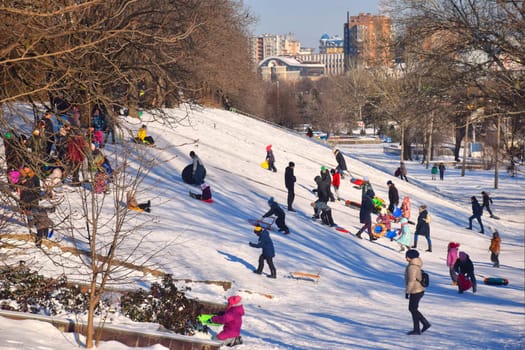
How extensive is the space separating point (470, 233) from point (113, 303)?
19.5 metres

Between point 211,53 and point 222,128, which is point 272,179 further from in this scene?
point 211,53

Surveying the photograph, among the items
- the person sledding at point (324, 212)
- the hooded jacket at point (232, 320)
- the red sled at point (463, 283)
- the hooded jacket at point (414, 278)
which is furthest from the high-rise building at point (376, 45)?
the hooded jacket at point (232, 320)

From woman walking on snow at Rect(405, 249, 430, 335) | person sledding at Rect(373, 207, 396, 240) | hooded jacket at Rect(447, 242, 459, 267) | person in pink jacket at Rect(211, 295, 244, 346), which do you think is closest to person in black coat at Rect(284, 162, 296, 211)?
person sledding at Rect(373, 207, 396, 240)

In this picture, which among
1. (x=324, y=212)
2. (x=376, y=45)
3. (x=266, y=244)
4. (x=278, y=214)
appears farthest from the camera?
(x=324, y=212)

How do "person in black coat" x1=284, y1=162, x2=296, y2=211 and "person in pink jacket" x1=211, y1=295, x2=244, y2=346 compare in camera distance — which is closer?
"person in pink jacket" x1=211, y1=295, x2=244, y2=346

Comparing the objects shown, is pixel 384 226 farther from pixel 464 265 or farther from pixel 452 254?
pixel 464 265

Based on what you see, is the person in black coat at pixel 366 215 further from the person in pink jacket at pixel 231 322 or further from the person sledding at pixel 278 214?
the person in pink jacket at pixel 231 322

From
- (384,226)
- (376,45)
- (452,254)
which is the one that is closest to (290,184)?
(384,226)

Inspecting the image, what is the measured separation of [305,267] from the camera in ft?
60.7

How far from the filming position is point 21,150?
9.08 m

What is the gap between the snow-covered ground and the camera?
1319 centimetres

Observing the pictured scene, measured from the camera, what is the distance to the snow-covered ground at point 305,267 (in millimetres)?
13188

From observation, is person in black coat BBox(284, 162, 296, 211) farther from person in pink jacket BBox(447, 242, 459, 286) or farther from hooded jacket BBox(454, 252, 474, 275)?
hooded jacket BBox(454, 252, 474, 275)

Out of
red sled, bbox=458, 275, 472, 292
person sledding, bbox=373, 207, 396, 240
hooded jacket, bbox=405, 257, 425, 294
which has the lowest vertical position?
red sled, bbox=458, 275, 472, 292
